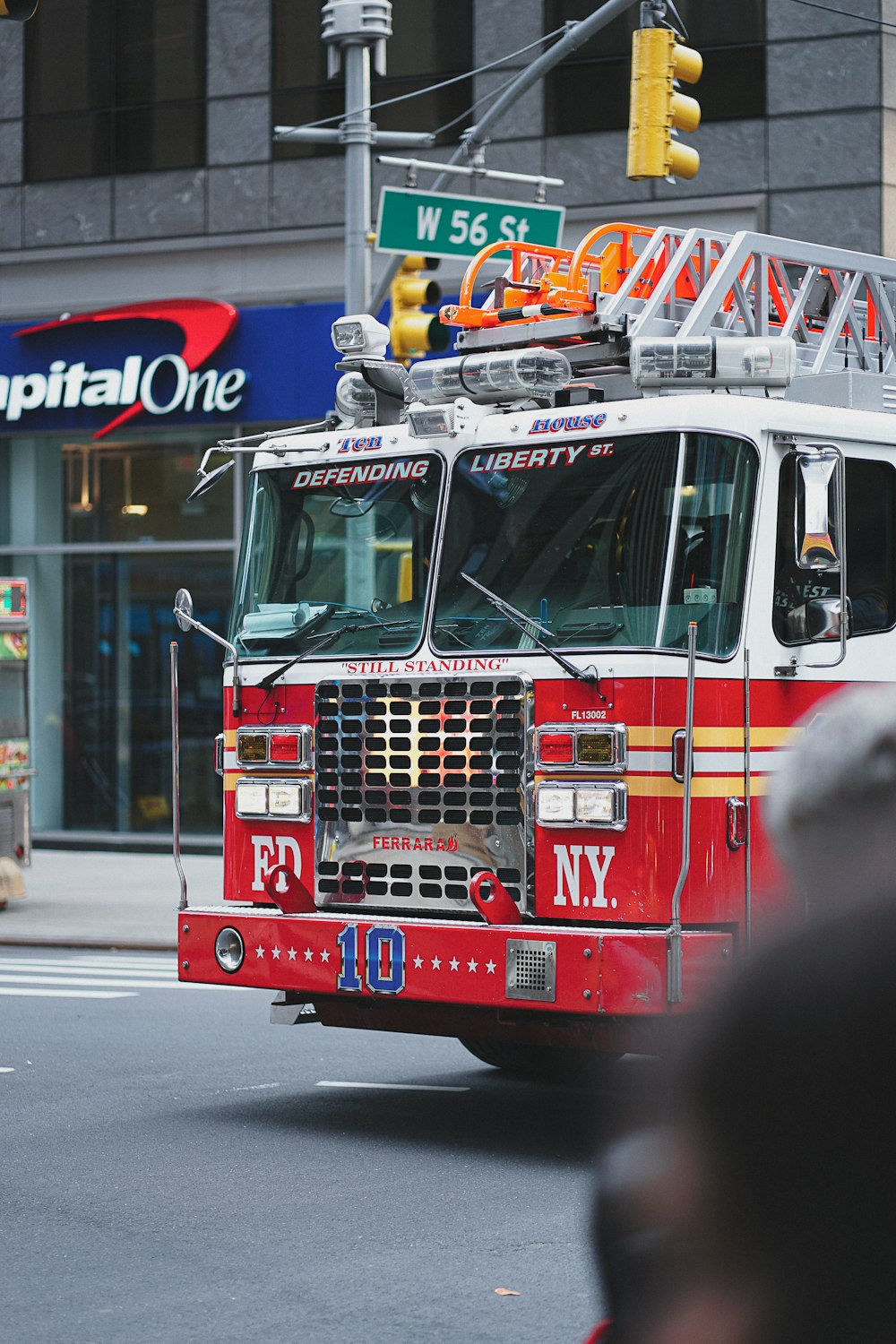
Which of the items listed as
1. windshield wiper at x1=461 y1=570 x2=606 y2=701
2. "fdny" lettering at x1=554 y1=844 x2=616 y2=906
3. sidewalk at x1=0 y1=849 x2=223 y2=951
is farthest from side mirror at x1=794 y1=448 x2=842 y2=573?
sidewalk at x1=0 y1=849 x2=223 y2=951

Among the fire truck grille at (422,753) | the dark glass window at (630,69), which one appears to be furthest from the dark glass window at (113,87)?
the fire truck grille at (422,753)

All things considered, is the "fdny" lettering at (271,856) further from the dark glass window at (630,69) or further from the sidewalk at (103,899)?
the dark glass window at (630,69)

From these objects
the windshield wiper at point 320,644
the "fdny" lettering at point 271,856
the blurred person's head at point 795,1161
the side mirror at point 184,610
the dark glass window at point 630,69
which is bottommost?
the "fdny" lettering at point 271,856

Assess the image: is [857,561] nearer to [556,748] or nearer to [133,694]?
[556,748]

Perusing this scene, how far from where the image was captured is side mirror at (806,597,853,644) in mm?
7551

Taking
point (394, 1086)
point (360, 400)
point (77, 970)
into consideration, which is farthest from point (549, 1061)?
point (77, 970)

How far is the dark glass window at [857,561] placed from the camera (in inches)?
299

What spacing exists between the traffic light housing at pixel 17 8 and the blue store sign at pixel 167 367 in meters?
11.2

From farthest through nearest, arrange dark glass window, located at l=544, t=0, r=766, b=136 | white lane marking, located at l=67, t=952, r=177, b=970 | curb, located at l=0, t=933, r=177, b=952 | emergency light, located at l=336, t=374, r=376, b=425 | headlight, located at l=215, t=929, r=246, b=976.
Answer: dark glass window, located at l=544, t=0, r=766, b=136, curb, located at l=0, t=933, r=177, b=952, white lane marking, located at l=67, t=952, r=177, b=970, emergency light, located at l=336, t=374, r=376, b=425, headlight, located at l=215, t=929, r=246, b=976

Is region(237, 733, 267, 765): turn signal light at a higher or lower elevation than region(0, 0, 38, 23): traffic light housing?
lower

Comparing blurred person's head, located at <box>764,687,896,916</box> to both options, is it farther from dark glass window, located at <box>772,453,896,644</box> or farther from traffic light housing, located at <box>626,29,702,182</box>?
traffic light housing, located at <box>626,29,702,182</box>

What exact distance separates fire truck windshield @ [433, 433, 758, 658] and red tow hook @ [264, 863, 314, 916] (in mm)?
1211

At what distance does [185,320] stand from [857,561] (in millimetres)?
14361

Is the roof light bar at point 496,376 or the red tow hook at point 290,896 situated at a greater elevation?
the roof light bar at point 496,376
